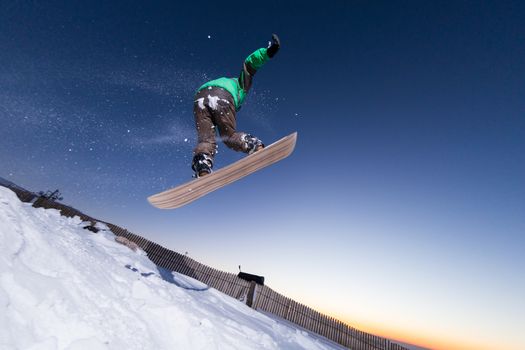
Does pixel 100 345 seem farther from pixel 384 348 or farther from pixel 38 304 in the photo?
pixel 384 348

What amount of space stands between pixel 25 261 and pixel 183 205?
79.0 inches

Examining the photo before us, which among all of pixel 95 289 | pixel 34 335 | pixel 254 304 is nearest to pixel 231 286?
pixel 254 304

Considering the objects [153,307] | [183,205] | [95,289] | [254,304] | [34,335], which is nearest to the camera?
[34,335]

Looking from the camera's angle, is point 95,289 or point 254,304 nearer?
point 95,289

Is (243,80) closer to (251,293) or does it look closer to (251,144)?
(251,144)

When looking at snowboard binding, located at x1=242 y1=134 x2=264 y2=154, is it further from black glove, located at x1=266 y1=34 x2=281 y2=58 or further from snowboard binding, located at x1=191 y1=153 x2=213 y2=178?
black glove, located at x1=266 y1=34 x2=281 y2=58

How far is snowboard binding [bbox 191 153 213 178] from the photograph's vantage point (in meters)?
3.72

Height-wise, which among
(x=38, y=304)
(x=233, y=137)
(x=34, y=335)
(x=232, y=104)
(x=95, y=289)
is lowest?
(x=34, y=335)

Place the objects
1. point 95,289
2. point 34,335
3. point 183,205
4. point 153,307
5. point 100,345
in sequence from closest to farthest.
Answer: point 34,335 → point 100,345 → point 95,289 → point 153,307 → point 183,205

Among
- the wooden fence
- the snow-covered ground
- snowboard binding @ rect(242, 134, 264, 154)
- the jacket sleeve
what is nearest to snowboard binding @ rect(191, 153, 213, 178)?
snowboard binding @ rect(242, 134, 264, 154)

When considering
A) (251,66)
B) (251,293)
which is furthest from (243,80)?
(251,293)

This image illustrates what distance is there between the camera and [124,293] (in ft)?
8.57

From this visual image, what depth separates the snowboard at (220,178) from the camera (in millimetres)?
3758

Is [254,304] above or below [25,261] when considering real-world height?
above
